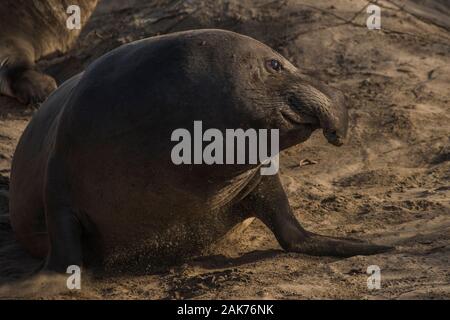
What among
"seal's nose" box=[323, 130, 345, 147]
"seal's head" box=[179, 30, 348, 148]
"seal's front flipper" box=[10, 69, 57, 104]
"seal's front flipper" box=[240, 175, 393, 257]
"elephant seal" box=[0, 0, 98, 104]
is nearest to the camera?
"seal's head" box=[179, 30, 348, 148]

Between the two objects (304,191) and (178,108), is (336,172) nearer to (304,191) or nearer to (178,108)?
(304,191)

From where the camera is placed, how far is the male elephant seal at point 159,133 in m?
3.99

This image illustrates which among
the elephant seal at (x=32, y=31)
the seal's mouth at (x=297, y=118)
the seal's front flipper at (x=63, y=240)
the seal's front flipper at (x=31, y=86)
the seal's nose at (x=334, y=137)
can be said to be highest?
the elephant seal at (x=32, y=31)

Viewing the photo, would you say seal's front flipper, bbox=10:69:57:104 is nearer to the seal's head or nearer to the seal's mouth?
the seal's head

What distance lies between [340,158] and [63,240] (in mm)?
2590

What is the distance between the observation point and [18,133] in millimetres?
7082

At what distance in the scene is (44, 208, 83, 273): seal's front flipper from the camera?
4.20 meters

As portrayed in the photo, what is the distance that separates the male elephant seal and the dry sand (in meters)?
0.20

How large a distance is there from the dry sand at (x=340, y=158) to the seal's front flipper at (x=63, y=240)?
0.46 ft

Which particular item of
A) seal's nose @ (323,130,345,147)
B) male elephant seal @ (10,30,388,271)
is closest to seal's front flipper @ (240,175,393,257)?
male elephant seal @ (10,30,388,271)

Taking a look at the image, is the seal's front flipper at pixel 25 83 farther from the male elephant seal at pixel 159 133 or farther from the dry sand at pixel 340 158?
the male elephant seal at pixel 159 133

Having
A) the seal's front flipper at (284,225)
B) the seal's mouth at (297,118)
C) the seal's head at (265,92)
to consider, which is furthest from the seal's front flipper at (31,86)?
the seal's mouth at (297,118)
